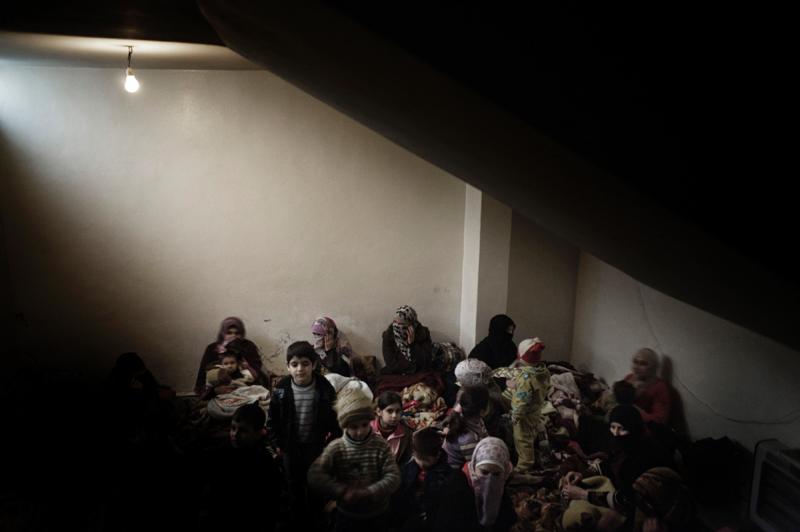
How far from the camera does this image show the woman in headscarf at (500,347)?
547 cm

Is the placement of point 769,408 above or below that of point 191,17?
below

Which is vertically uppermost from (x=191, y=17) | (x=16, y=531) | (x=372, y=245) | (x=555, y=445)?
(x=191, y=17)

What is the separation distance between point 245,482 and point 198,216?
3024 millimetres

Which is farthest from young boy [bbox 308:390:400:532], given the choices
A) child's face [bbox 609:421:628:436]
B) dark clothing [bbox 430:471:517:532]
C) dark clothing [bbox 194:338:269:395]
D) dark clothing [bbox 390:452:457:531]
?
dark clothing [bbox 194:338:269:395]

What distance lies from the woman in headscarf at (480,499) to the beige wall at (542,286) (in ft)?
9.82

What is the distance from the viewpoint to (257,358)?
5.34m

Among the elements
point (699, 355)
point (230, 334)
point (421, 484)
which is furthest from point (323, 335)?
point (699, 355)

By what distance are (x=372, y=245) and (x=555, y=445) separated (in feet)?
8.39

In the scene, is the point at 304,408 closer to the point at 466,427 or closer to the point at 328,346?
the point at 466,427

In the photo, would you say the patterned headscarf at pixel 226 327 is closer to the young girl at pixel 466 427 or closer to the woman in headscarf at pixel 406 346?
the woman in headscarf at pixel 406 346

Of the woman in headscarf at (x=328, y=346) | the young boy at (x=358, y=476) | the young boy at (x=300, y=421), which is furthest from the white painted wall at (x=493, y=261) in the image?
the young boy at (x=358, y=476)

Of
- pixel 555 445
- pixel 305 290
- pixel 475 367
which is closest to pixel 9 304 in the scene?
pixel 305 290

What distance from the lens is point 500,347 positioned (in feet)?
18.0

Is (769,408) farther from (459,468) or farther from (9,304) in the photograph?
(9,304)
